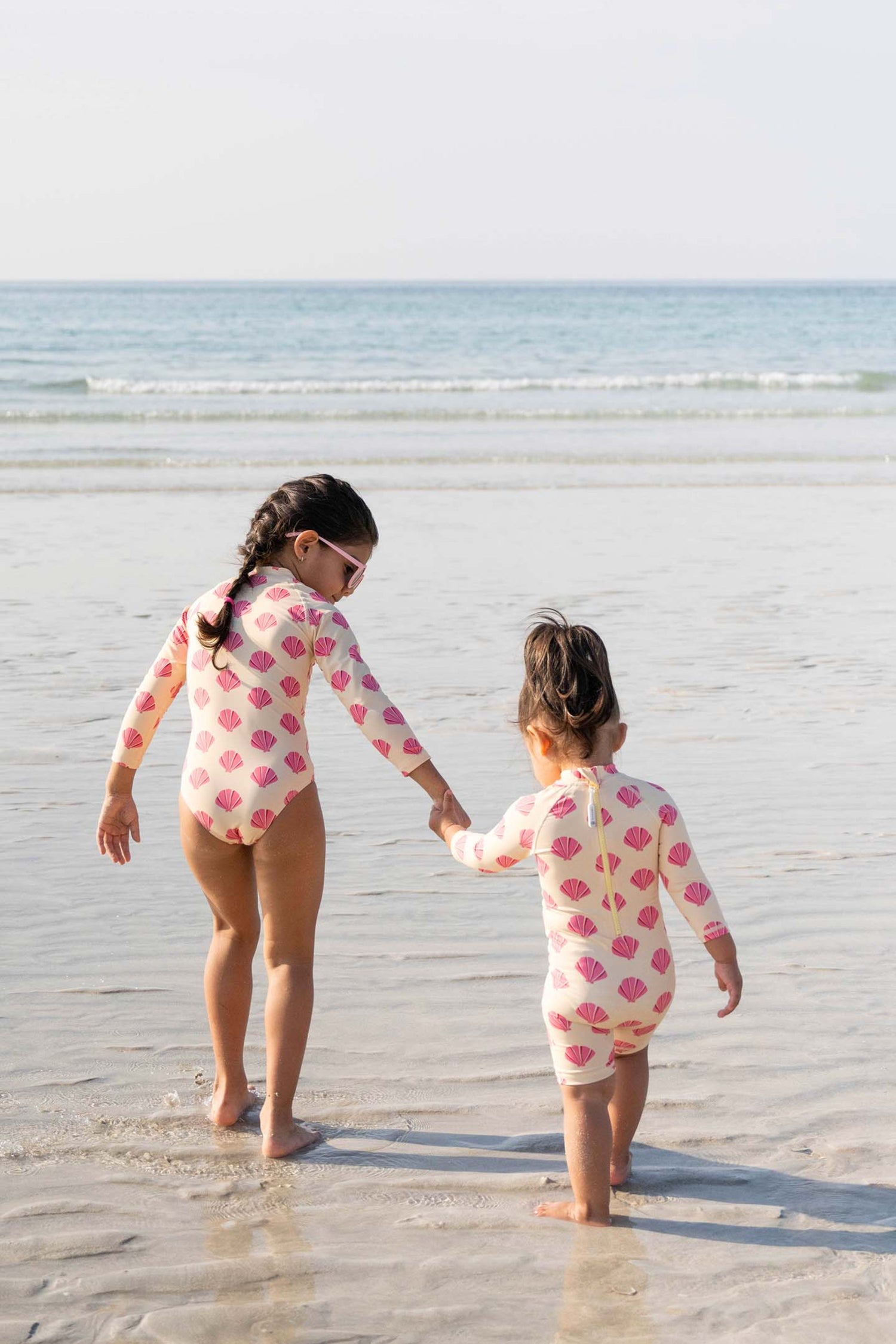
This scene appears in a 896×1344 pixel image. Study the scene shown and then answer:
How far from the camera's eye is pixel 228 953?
10.7ft

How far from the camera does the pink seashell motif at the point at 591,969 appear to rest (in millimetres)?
2803

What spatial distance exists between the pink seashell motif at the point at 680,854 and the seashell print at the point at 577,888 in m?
0.17

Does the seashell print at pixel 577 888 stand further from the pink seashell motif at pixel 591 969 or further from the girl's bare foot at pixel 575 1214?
the girl's bare foot at pixel 575 1214

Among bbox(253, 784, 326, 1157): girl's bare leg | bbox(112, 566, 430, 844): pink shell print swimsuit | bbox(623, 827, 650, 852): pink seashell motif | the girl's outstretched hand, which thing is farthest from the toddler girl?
the girl's outstretched hand

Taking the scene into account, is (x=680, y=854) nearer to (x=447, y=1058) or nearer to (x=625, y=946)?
(x=625, y=946)

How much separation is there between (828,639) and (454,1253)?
19.2 feet

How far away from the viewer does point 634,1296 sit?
2.58m

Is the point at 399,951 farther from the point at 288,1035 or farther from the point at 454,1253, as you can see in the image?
the point at 454,1253

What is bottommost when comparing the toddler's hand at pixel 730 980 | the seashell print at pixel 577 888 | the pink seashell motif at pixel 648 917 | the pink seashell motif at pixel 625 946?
the toddler's hand at pixel 730 980

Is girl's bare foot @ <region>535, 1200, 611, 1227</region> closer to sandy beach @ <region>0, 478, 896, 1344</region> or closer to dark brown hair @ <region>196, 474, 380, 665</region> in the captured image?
sandy beach @ <region>0, 478, 896, 1344</region>

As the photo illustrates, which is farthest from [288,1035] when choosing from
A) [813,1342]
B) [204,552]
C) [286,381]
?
[286,381]

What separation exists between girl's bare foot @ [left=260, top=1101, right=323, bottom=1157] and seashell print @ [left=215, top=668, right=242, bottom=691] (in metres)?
0.89

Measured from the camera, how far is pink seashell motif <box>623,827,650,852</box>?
2799 millimetres

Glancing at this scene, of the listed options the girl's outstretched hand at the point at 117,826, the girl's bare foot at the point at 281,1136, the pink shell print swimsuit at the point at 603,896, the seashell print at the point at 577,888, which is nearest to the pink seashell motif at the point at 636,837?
the pink shell print swimsuit at the point at 603,896
